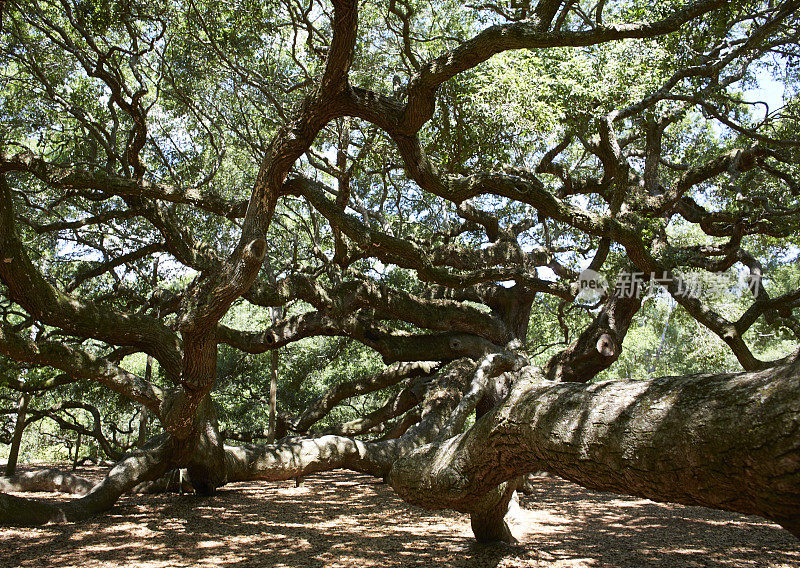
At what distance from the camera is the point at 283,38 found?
28.7 feet

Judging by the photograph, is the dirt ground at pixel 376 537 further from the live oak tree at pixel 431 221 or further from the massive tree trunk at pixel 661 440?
the massive tree trunk at pixel 661 440

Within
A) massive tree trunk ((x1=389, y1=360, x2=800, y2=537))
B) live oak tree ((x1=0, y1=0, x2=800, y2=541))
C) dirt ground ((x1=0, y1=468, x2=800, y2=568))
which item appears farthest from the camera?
dirt ground ((x1=0, y1=468, x2=800, y2=568))

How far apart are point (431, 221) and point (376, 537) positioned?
26.8 feet

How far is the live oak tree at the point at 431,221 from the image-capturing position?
261 cm

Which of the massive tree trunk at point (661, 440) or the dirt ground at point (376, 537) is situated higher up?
the massive tree trunk at point (661, 440)


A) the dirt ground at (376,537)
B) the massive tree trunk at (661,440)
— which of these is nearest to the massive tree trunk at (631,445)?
the massive tree trunk at (661,440)

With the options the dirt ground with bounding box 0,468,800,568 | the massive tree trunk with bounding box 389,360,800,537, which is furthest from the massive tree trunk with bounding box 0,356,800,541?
the dirt ground with bounding box 0,468,800,568

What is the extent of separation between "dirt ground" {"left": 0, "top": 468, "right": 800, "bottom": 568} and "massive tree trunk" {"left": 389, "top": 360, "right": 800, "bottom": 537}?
1.48 meters

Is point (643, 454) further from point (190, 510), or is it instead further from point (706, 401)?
point (190, 510)

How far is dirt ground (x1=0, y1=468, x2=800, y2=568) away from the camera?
4.11 metres

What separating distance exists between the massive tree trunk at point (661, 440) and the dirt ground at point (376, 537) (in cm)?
148

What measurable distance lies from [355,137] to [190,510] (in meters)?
6.43

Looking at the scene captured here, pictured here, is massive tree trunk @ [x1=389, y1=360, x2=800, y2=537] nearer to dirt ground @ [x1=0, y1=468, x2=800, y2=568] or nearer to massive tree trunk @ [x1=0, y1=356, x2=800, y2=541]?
massive tree trunk @ [x1=0, y1=356, x2=800, y2=541]

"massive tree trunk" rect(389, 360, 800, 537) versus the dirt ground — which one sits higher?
"massive tree trunk" rect(389, 360, 800, 537)
